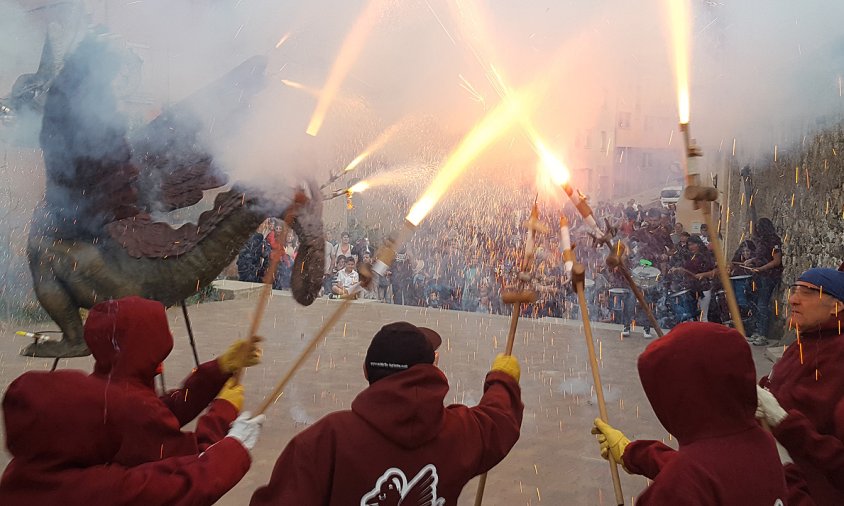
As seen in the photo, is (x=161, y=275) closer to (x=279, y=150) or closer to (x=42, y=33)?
(x=279, y=150)

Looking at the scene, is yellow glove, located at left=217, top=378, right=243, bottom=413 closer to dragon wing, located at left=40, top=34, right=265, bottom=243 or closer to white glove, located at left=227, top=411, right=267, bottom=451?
white glove, located at left=227, top=411, right=267, bottom=451

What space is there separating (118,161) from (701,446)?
3.35 metres

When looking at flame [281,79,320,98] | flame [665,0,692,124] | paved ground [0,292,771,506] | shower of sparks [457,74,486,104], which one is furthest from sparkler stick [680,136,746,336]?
shower of sparks [457,74,486,104]

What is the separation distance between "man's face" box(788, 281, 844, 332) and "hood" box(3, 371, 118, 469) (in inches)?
85.2

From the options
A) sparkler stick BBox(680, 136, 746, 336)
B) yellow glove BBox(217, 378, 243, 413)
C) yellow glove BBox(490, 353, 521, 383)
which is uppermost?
sparkler stick BBox(680, 136, 746, 336)

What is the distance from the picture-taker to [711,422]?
1.55 meters

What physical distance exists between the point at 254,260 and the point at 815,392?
1005 centimetres

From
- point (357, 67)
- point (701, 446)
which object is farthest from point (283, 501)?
point (357, 67)

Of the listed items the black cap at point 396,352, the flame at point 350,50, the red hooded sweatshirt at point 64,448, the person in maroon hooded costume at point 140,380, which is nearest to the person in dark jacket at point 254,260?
the flame at point 350,50

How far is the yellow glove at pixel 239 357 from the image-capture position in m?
2.27

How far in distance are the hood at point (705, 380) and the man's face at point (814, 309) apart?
2.94 ft

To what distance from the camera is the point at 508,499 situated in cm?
345

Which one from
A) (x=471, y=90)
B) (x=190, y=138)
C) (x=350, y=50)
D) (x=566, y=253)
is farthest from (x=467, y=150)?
(x=471, y=90)

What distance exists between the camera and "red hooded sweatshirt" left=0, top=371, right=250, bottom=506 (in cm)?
133
